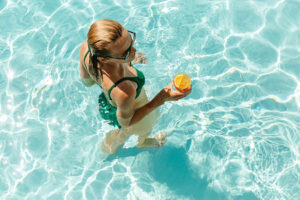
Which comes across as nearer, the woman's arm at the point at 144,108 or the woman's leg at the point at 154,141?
the woman's arm at the point at 144,108

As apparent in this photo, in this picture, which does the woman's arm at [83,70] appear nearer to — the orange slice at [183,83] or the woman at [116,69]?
the woman at [116,69]

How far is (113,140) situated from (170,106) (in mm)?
1012

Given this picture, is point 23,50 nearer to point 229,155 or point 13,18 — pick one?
point 13,18

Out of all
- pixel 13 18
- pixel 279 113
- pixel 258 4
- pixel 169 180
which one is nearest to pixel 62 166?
pixel 169 180

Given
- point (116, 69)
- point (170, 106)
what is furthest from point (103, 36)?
point (170, 106)

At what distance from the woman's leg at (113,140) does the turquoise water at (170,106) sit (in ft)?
0.69

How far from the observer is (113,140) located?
3.50m

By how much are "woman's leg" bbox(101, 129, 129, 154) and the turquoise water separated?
8.3 inches

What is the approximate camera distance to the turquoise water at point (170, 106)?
12.2 feet

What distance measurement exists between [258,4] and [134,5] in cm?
209

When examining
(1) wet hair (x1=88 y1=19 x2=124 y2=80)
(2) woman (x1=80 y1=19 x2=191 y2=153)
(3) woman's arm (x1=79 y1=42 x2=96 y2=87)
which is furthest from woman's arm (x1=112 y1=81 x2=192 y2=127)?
(3) woman's arm (x1=79 y1=42 x2=96 y2=87)

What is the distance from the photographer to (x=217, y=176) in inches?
146

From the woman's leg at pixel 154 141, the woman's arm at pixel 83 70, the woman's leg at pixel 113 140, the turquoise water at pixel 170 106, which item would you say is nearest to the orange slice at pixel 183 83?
the woman's arm at pixel 83 70

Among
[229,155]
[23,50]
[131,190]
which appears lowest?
[131,190]
